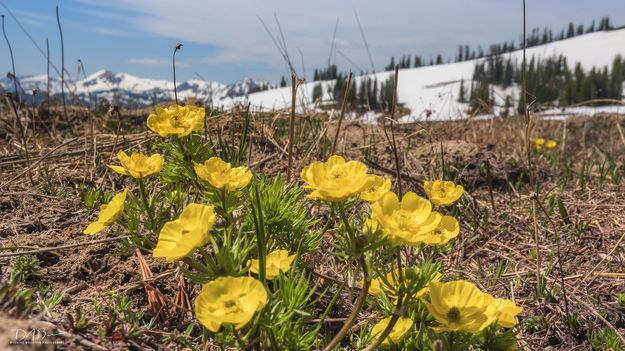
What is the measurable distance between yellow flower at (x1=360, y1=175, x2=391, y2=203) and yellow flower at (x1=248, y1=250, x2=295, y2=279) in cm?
27

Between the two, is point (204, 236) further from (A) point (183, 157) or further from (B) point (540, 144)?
(B) point (540, 144)

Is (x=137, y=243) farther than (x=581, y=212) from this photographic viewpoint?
No

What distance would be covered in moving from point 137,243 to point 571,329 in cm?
184

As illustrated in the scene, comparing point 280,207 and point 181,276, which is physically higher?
point 280,207

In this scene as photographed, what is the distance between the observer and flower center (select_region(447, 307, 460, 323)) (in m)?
1.16

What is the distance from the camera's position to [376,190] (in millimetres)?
1422

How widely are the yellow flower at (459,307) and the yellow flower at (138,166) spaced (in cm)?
98

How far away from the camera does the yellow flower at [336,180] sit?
45.0 inches

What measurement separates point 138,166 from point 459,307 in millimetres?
1109

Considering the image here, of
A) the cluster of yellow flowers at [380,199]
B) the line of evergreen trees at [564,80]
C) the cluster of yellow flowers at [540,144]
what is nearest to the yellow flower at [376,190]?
the cluster of yellow flowers at [380,199]

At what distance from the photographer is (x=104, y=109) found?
5488 millimetres

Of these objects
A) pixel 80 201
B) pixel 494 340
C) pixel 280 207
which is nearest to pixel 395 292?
pixel 494 340

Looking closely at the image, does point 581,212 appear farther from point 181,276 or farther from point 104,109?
point 104,109

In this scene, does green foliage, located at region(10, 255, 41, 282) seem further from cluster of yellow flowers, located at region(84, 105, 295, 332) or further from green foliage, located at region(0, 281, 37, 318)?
green foliage, located at region(0, 281, 37, 318)
